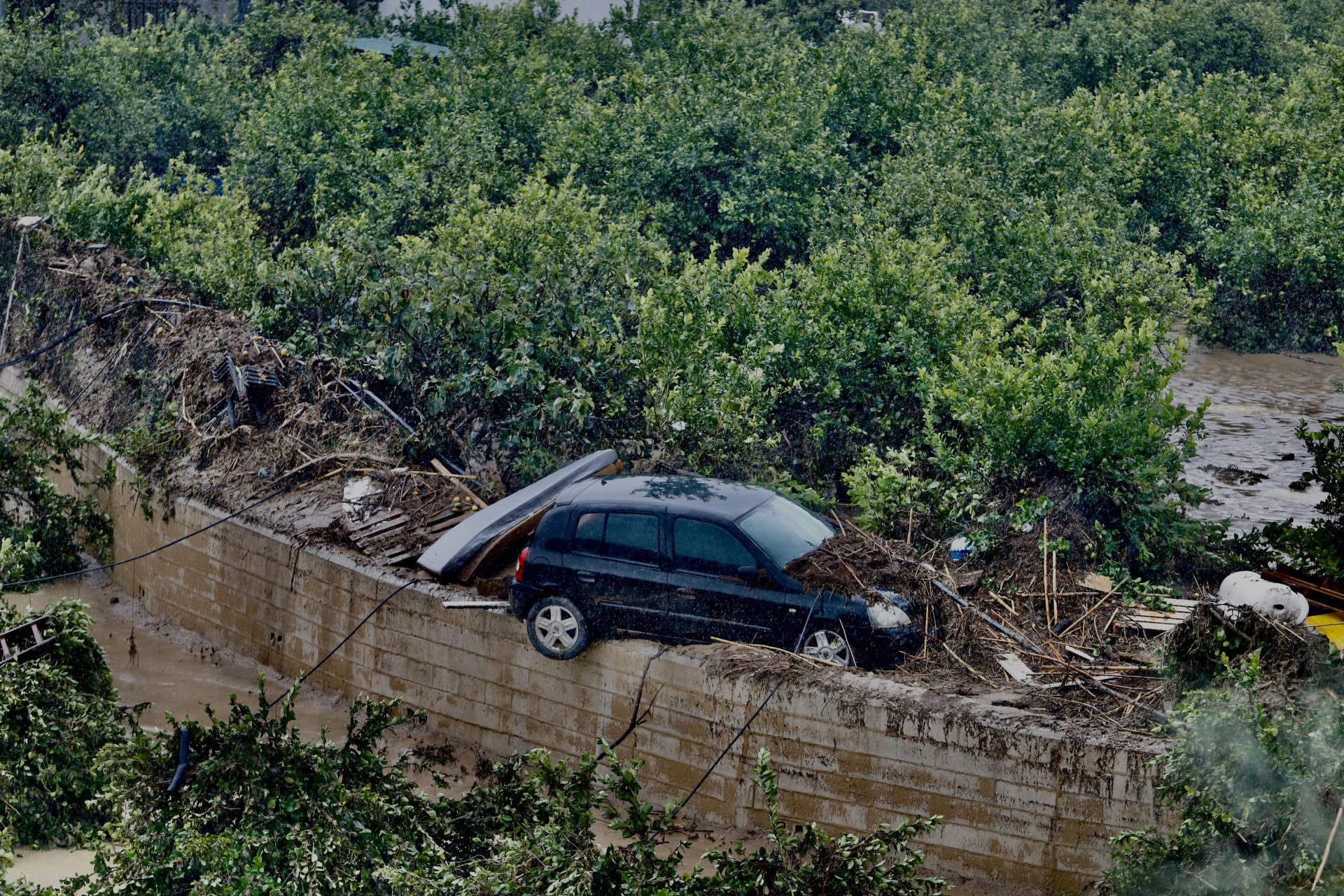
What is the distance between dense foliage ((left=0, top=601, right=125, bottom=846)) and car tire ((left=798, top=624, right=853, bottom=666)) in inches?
219

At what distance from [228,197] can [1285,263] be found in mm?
20641

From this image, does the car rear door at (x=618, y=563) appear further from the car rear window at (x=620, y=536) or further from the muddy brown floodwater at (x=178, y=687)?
the muddy brown floodwater at (x=178, y=687)

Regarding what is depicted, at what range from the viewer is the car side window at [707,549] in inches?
460

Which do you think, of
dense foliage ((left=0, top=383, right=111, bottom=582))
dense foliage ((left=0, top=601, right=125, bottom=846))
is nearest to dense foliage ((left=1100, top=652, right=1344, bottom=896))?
dense foliage ((left=0, top=601, right=125, bottom=846))

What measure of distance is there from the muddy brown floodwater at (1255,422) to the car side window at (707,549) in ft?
30.1

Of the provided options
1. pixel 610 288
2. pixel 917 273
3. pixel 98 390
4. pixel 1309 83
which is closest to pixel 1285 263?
pixel 1309 83

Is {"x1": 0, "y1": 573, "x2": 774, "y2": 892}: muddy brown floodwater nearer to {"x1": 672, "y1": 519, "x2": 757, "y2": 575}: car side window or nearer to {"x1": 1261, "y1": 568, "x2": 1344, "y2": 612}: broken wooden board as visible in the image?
{"x1": 672, "y1": 519, "x2": 757, "y2": 575}: car side window

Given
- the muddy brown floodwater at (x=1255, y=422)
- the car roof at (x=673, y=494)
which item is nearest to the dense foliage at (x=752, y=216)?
the muddy brown floodwater at (x=1255, y=422)

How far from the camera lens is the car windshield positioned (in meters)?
11.7

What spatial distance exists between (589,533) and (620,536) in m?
0.28

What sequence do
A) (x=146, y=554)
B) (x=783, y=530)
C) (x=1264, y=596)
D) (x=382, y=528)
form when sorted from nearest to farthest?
(x=1264, y=596), (x=783, y=530), (x=382, y=528), (x=146, y=554)

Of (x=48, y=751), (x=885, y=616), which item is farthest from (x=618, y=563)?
(x=48, y=751)

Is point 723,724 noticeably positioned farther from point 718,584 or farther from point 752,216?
point 752,216

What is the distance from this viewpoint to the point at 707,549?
11758 mm
